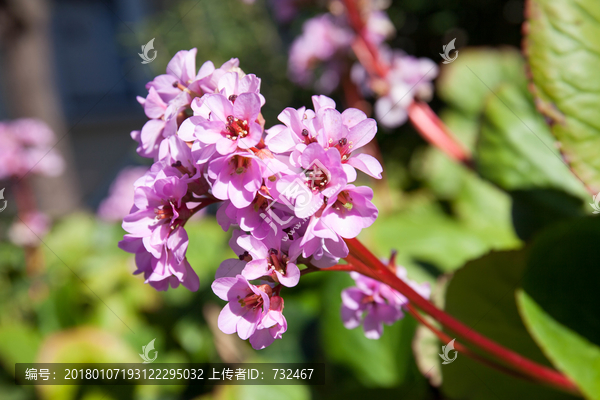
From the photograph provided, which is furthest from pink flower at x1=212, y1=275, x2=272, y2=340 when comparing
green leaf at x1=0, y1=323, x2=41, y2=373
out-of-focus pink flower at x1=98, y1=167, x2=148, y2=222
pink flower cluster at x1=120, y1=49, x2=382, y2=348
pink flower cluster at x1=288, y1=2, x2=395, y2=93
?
out-of-focus pink flower at x1=98, y1=167, x2=148, y2=222

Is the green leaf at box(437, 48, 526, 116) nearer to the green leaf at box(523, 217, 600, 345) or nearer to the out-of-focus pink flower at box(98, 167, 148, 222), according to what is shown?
the green leaf at box(523, 217, 600, 345)

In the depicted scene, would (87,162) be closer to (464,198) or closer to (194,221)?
(194,221)

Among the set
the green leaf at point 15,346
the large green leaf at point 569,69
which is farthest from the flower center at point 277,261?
the green leaf at point 15,346

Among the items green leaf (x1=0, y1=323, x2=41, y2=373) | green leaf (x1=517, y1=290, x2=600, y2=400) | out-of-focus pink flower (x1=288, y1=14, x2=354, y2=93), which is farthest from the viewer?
out-of-focus pink flower (x1=288, y1=14, x2=354, y2=93)

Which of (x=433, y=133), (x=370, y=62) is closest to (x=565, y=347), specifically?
(x=433, y=133)

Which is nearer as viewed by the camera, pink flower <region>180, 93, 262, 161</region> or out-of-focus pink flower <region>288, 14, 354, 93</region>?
pink flower <region>180, 93, 262, 161</region>

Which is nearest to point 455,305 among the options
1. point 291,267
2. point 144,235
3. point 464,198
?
point 291,267

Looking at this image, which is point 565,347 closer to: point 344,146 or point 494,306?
point 494,306
